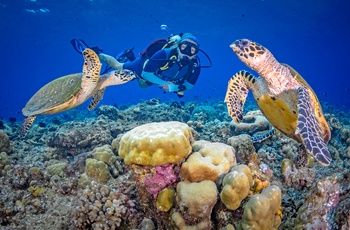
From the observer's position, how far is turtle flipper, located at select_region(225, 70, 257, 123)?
4.58 m

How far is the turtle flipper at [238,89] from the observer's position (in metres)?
4.58

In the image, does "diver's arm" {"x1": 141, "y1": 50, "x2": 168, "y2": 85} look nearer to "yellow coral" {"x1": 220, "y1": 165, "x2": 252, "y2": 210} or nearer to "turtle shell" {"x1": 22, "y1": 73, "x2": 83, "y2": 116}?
"turtle shell" {"x1": 22, "y1": 73, "x2": 83, "y2": 116}

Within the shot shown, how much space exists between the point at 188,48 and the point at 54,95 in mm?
4138

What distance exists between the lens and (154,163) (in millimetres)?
2992

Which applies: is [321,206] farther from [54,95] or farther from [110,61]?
[110,61]

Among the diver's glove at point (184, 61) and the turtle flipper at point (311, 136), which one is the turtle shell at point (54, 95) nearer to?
the diver's glove at point (184, 61)

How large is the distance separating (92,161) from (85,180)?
1.23 ft

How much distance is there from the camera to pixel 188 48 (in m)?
7.41

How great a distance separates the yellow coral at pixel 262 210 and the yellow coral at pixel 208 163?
62cm

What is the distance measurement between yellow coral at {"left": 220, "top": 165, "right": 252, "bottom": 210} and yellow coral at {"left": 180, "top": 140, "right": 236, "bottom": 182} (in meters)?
0.29

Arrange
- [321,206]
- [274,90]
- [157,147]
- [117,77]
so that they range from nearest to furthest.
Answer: [321,206] < [157,147] < [274,90] < [117,77]

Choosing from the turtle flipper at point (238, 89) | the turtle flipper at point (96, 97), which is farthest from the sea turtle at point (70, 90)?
the turtle flipper at point (238, 89)

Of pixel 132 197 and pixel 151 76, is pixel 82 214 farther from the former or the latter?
pixel 151 76

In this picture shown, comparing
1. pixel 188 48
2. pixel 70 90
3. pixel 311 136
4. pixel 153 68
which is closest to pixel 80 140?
pixel 70 90
